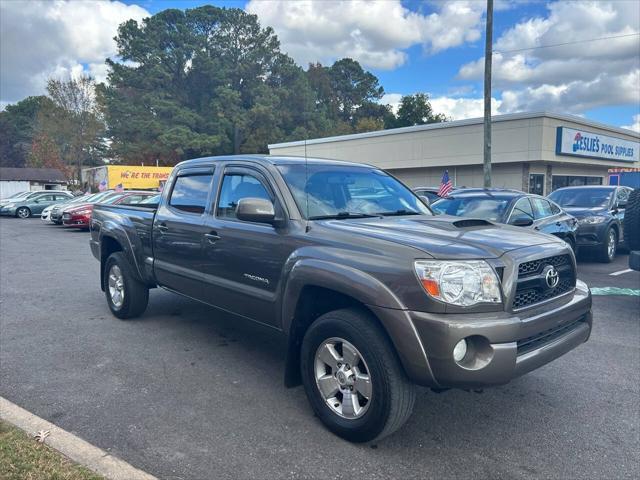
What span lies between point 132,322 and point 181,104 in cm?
5406

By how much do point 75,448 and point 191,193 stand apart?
8.77ft

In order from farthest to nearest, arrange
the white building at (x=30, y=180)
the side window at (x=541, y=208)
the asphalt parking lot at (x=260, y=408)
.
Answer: the white building at (x=30, y=180) → the side window at (x=541, y=208) → the asphalt parking lot at (x=260, y=408)

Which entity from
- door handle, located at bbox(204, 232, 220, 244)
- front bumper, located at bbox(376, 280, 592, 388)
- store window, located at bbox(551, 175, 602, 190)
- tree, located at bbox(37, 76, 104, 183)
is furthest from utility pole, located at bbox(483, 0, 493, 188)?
tree, located at bbox(37, 76, 104, 183)

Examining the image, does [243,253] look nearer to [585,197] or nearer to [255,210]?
[255,210]

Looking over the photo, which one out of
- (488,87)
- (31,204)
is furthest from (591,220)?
(31,204)

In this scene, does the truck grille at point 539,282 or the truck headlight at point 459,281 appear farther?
→ the truck grille at point 539,282

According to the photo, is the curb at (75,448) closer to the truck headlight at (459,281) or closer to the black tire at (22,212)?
the truck headlight at (459,281)

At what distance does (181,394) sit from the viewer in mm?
3861

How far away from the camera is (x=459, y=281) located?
2.83 metres

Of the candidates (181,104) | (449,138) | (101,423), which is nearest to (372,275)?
(101,423)

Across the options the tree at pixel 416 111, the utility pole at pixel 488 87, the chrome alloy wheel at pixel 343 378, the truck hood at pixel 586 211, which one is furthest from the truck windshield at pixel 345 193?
the tree at pixel 416 111

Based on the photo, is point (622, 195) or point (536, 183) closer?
point (622, 195)

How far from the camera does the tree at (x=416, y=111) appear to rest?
53.2 meters

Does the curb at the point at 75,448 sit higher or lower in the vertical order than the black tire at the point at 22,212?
lower
